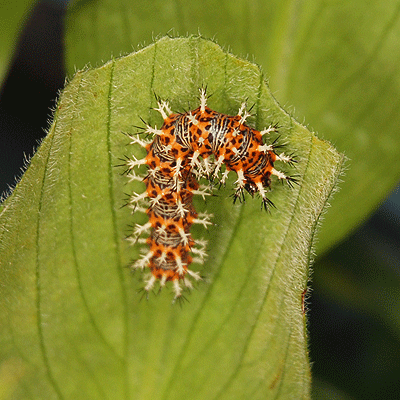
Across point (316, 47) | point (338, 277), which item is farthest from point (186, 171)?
point (338, 277)

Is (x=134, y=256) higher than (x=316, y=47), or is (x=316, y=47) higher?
(x=316, y=47)

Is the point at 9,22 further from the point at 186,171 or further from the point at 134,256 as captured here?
the point at 134,256

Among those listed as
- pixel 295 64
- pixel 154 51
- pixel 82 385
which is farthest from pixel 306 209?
pixel 82 385

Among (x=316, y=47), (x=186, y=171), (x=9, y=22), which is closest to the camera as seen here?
(x=186, y=171)

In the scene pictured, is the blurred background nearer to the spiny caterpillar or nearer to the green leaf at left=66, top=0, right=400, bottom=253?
the green leaf at left=66, top=0, right=400, bottom=253

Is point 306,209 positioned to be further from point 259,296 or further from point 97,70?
point 97,70
